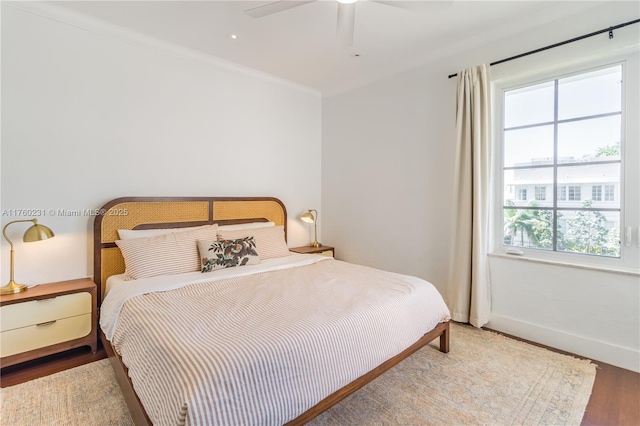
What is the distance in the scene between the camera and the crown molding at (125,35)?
232 cm

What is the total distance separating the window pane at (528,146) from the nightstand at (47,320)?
12.3 feet

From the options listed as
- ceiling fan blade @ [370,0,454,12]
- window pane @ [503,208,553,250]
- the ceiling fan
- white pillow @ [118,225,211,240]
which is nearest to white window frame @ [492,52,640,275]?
window pane @ [503,208,553,250]

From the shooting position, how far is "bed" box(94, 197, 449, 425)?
1.18 meters

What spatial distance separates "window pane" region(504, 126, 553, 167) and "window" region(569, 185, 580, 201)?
273mm

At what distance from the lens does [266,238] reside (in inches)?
124

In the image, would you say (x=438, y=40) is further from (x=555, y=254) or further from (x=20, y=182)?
(x=20, y=182)

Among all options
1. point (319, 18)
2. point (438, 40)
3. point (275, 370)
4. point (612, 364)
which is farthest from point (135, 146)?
point (612, 364)

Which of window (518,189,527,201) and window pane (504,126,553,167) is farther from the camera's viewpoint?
window (518,189,527,201)

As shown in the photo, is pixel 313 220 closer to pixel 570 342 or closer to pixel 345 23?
pixel 345 23

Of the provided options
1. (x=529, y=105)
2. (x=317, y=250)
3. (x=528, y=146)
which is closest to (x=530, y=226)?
(x=528, y=146)

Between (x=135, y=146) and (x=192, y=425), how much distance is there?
2.58 meters

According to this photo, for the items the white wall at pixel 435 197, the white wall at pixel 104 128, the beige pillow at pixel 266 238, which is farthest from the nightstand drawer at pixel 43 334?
the white wall at pixel 435 197

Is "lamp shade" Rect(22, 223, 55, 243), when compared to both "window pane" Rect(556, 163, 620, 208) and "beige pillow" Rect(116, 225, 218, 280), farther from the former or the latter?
"window pane" Rect(556, 163, 620, 208)

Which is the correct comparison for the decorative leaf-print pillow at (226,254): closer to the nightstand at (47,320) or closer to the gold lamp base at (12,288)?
the nightstand at (47,320)
